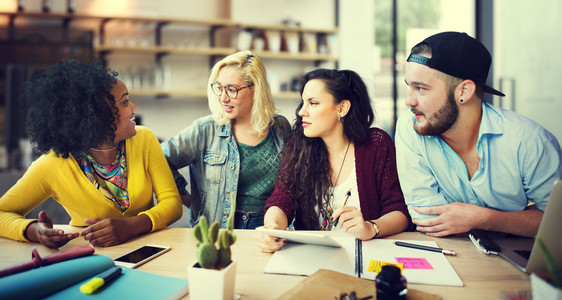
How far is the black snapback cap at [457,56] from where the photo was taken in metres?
1.44

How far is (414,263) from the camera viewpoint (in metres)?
1.07

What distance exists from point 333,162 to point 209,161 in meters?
0.59

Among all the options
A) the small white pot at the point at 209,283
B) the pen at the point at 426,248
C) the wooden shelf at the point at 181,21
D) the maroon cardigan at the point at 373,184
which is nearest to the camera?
the small white pot at the point at 209,283

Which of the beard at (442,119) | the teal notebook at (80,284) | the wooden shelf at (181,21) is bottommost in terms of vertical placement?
the teal notebook at (80,284)

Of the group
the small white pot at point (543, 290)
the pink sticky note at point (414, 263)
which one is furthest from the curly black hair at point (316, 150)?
the small white pot at point (543, 290)

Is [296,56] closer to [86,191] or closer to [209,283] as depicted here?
[86,191]

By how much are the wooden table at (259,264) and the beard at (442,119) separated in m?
0.38

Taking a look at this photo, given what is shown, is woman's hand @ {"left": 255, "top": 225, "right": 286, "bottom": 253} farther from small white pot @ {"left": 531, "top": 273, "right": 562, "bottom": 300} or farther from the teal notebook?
small white pot @ {"left": 531, "top": 273, "right": 562, "bottom": 300}

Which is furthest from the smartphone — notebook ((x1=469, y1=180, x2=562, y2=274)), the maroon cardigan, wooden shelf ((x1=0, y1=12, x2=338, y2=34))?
wooden shelf ((x1=0, y1=12, x2=338, y2=34))

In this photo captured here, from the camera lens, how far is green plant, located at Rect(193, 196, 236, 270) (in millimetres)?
814

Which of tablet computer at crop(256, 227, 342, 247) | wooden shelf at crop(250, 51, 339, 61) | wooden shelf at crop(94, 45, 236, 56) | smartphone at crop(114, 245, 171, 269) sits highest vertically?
wooden shelf at crop(94, 45, 236, 56)

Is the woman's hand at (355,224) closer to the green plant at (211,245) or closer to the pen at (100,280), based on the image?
the green plant at (211,245)

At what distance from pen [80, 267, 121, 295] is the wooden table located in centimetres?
9

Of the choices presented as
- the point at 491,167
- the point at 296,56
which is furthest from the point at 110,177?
the point at 296,56
